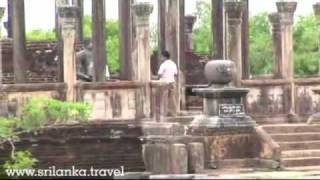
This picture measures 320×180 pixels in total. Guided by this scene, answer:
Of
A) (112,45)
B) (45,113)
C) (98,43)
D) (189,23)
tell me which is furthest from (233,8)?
(112,45)

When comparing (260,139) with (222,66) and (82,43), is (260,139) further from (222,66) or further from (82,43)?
(82,43)

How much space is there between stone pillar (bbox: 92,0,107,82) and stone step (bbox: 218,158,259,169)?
5337mm

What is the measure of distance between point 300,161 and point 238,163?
116 cm

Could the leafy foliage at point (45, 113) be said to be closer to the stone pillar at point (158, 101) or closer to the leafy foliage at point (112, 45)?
the stone pillar at point (158, 101)

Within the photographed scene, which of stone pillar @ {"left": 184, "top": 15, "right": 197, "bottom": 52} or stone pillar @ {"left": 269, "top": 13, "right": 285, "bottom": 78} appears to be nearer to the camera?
stone pillar @ {"left": 269, "top": 13, "right": 285, "bottom": 78}

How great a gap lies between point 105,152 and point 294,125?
3.97 m

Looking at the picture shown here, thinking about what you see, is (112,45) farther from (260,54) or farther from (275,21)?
(275,21)

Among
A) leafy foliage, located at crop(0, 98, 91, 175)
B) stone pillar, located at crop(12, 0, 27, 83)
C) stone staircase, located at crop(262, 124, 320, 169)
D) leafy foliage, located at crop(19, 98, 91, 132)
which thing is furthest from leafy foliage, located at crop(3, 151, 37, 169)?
stone pillar, located at crop(12, 0, 27, 83)

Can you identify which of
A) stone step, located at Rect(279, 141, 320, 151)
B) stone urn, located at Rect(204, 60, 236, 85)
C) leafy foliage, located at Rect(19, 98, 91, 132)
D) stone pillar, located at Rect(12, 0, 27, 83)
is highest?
stone pillar, located at Rect(12, 0, 27, 83)

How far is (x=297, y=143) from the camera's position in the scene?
58.7 feet

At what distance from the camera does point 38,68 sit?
28078 millimetres

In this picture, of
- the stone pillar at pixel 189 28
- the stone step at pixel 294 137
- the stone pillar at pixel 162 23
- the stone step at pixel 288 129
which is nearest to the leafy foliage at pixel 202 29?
the stone pillar at pixel 189 28

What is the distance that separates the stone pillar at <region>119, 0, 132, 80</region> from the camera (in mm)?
23516

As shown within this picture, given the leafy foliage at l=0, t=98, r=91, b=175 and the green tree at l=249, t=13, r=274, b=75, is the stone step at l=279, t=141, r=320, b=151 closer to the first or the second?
the leafy foliage at l=0, t=98, r=91, b=175
